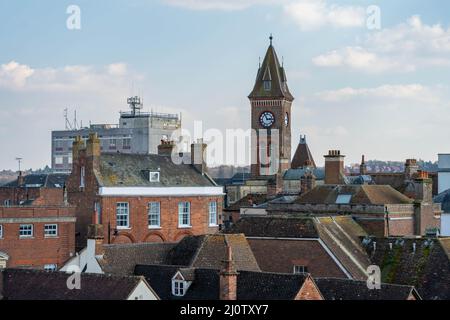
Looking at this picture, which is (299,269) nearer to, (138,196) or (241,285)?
(241,285)

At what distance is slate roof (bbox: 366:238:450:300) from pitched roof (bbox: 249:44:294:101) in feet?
249

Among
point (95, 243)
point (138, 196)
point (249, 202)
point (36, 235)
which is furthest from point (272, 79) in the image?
point (95, 243)

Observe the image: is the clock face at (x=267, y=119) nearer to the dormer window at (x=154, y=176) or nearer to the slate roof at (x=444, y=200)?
the slate roof at (x=444, y=200)

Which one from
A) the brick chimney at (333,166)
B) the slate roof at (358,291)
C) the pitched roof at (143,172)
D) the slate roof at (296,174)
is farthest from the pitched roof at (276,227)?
the slate roof at (296,174)

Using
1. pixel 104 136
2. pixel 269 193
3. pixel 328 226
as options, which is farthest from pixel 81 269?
pixel 104 136

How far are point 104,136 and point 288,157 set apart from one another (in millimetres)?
36923

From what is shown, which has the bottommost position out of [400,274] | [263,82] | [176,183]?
[400,274]

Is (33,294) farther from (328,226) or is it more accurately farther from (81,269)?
(328,226)

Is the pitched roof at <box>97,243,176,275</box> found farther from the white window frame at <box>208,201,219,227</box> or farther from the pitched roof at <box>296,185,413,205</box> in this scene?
the white window frame at <box>208,201,219,227</box>

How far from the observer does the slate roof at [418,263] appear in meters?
43.8

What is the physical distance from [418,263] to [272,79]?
80.0m

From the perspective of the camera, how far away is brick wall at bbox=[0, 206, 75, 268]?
5509cm

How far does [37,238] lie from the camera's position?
56156mm
